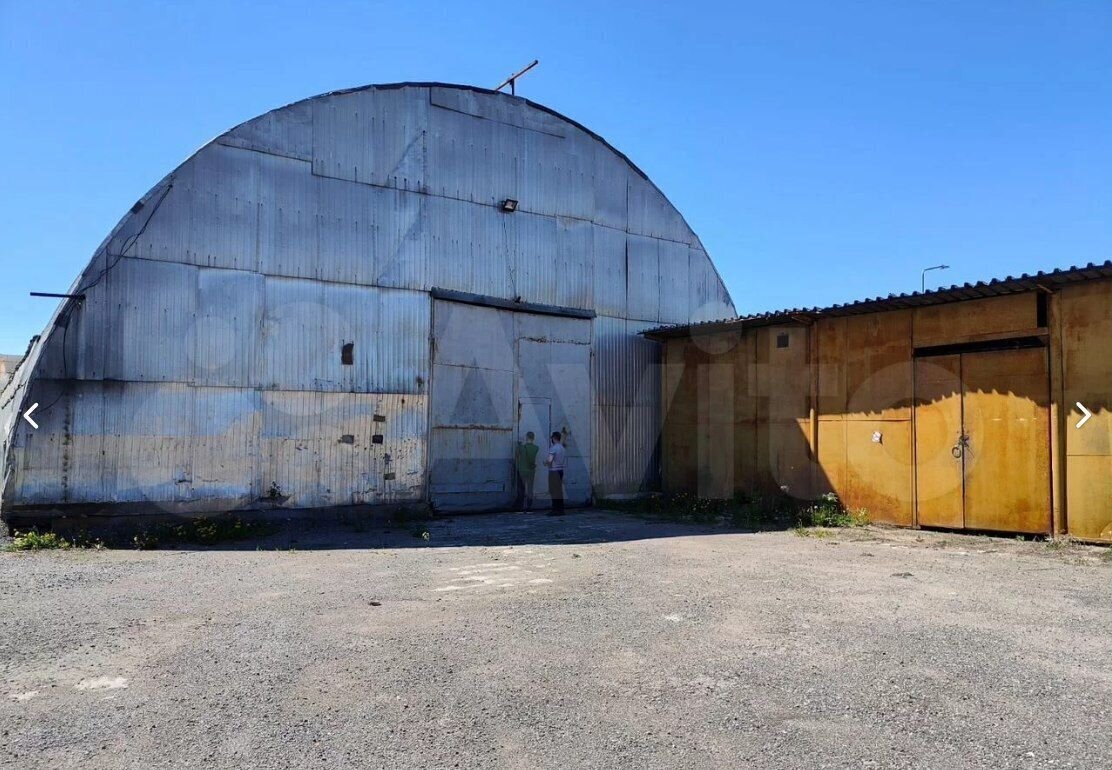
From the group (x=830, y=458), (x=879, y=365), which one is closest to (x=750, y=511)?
(x=830, y=458)

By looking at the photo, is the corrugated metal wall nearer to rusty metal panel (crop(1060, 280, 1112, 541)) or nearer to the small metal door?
the small metal door

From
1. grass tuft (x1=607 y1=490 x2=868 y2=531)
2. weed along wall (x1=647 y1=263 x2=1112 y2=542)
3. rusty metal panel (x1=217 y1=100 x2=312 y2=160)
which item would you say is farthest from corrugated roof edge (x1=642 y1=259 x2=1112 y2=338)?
rusty metal panel (x1=217 y1=100 x2=312 y2=160)

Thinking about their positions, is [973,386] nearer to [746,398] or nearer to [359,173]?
[746,398]

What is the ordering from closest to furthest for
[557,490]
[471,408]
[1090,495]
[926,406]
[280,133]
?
1. [1090,495]
2. [926,406]
3. [280,133]
4. [471,408]
5. [557,490]

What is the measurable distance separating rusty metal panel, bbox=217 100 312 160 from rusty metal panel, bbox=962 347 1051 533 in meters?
11.5

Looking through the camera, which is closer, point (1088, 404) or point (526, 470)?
point (1088, 404)

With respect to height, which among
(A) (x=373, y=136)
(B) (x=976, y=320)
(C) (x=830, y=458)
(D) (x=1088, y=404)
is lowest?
(C) (x=830, y=458)

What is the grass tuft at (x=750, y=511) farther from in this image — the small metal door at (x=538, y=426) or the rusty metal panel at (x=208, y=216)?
the rusty metal panel at (x=208, y=216)

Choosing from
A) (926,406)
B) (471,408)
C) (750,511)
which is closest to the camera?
(926,406)

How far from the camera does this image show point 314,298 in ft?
42.6

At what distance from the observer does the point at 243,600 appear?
7.12 metres

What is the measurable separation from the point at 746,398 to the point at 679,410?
77.9 inches

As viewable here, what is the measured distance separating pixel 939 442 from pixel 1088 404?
7.08 feet

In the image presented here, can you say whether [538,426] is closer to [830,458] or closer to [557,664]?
[830,458]
